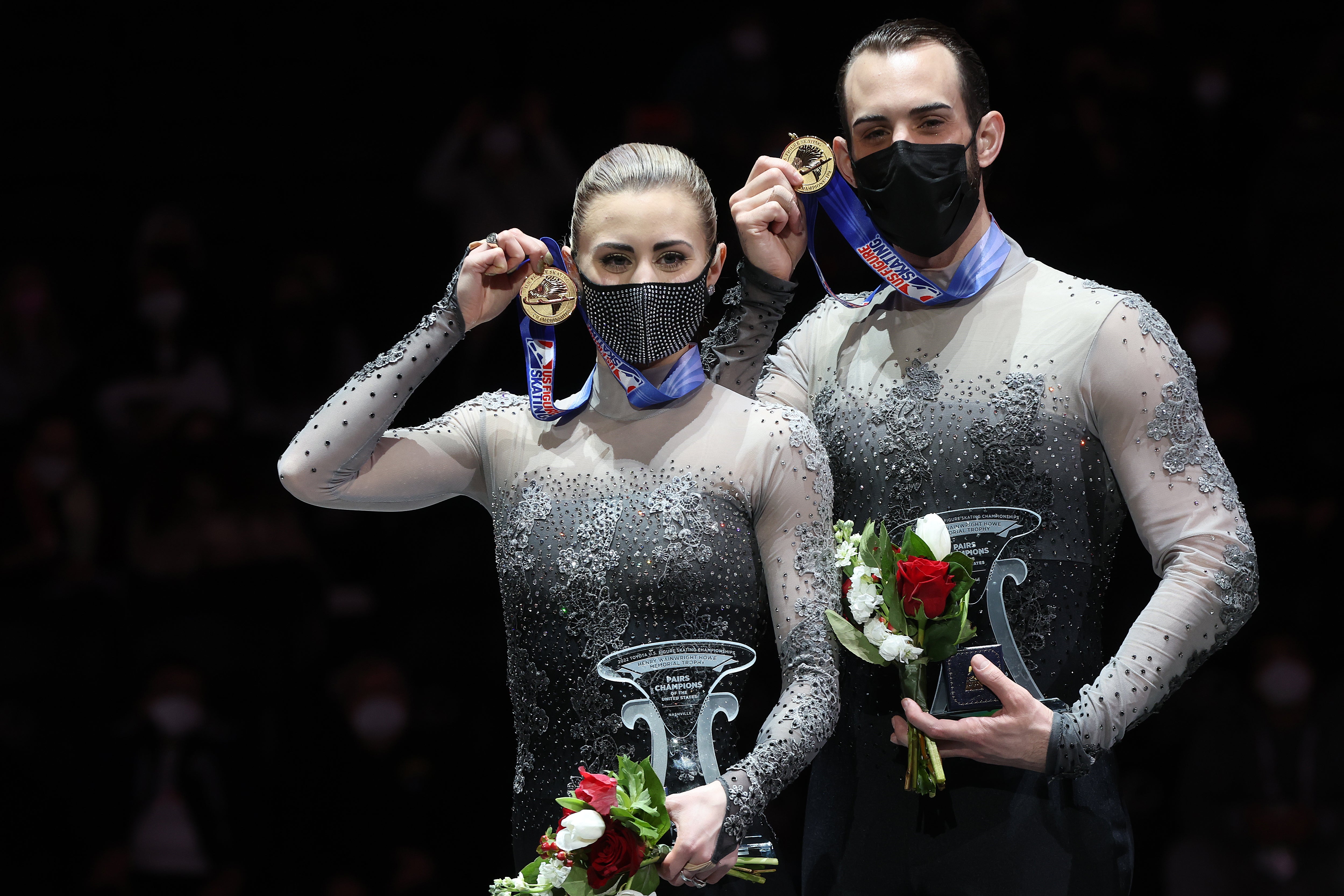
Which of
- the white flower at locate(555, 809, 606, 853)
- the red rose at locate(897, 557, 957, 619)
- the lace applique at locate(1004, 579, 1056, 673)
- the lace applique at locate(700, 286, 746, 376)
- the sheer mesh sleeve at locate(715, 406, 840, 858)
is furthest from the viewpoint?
the lace applique at locate(700, 286, 746, 376)

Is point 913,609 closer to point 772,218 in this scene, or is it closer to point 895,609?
point 895,609

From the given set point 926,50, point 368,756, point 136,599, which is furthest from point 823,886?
point 136,599

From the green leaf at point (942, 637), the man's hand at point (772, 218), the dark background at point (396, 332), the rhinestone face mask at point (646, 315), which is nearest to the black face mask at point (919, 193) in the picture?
the man's hand at point (772, 218)

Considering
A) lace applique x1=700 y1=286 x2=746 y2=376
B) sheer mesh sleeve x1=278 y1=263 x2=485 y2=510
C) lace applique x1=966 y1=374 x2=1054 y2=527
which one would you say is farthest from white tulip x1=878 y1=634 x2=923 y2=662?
sheer mesh sleeve x1=278 y1=263 x2=485 y2=510

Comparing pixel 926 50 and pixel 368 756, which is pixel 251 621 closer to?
pixel 368 756

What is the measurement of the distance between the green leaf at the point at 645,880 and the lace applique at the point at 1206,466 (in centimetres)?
95

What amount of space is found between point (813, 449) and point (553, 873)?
812 mm

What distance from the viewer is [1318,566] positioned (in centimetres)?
463

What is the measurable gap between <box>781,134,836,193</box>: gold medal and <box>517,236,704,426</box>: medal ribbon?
1.23 ft

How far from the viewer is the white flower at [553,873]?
2.08 m

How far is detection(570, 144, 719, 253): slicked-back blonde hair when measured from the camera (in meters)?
2.37

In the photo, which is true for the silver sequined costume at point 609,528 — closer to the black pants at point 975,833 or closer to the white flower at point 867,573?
the white flower at point 867,573

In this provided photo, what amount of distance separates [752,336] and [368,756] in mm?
2282

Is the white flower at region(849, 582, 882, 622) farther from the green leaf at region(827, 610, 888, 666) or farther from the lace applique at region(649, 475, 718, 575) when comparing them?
the lace applique at region(649, 475, 718, 575)
